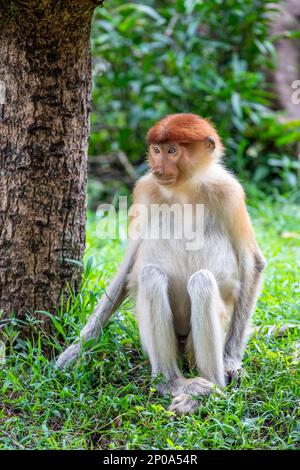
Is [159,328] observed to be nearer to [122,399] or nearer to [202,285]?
[202,285]

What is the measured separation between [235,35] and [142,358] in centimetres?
628

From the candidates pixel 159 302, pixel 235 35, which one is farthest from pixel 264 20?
pixel 159 302

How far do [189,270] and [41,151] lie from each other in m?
1.26

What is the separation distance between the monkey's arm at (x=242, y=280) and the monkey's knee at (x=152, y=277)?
1.89 ft

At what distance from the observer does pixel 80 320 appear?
4977 mm

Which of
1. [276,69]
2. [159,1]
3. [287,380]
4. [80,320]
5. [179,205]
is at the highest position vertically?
[159,1]

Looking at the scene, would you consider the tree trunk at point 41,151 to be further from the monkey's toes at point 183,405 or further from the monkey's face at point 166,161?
the monkey's toes at point 183,405

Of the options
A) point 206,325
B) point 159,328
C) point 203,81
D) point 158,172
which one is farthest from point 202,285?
point 203,81

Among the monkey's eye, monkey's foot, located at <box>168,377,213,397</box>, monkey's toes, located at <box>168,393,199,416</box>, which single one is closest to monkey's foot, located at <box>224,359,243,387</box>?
monkey's foot, located at <box>168,377,213,397</box>

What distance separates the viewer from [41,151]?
15.2 feet

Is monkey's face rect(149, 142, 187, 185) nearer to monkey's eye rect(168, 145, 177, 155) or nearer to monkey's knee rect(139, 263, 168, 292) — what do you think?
Result: monkey's eye rect(168, 145, 177, 155)

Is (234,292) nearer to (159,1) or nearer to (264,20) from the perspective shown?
(264,20)

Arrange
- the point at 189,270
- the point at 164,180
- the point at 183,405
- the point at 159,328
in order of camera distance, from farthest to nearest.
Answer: the point at 189,270, the point at 164,180, the point at 159,328, the point at 183,405

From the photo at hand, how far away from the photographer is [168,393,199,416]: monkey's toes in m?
4.16
